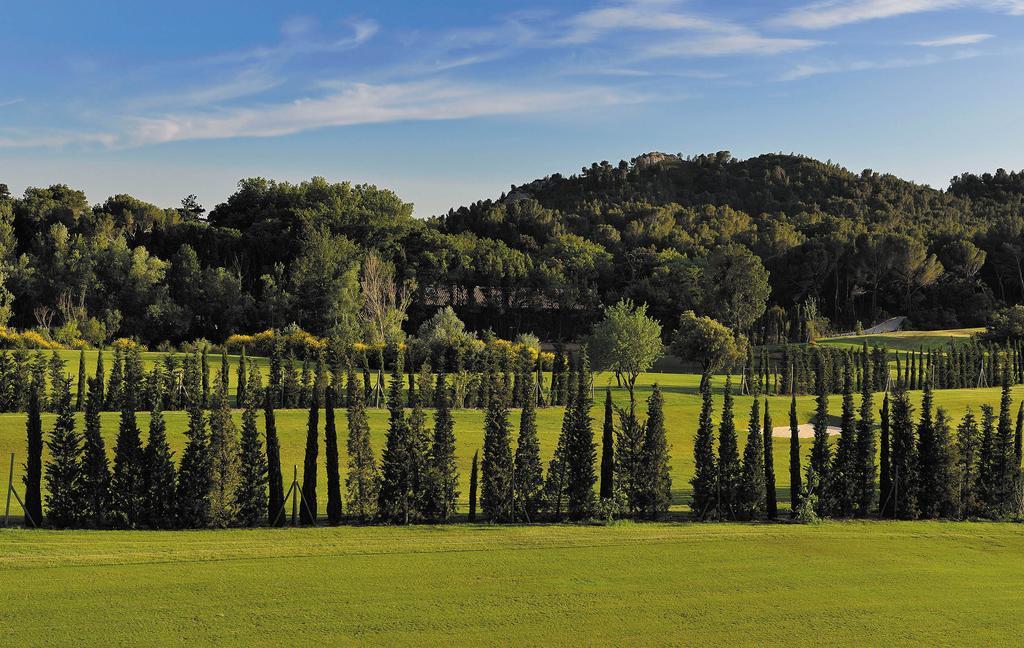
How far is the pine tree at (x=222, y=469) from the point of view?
29844 mm

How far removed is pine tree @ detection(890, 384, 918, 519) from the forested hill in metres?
48.9

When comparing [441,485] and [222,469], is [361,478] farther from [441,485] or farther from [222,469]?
[222,469]

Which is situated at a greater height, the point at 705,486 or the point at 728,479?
the point at 728,479

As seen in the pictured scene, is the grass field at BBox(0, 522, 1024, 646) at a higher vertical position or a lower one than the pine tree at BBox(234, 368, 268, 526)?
lower

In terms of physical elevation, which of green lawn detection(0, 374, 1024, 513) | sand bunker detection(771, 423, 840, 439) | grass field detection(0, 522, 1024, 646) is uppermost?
green lawn detection(0, 374, 1024, 513)

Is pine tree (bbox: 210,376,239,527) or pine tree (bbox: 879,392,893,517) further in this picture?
pine tree (bbox: 879,392,893,517)

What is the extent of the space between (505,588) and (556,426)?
26.2 metres

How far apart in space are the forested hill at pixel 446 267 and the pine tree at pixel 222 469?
144 ft

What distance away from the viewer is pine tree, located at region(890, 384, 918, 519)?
34.3 m

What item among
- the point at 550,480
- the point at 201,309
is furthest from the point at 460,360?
the point at 201,309

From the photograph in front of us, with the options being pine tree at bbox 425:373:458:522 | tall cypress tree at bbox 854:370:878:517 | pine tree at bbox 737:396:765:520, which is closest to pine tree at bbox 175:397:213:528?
pine tree at bbox 425:373:458:522

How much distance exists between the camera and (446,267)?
99.7 m

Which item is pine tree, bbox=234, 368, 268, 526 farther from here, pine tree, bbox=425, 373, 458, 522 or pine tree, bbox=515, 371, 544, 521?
pine tree, bbox=515, 371, 544, 521

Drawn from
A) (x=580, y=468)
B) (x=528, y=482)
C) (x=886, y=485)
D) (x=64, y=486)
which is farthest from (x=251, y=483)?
(x=886, y=485)
